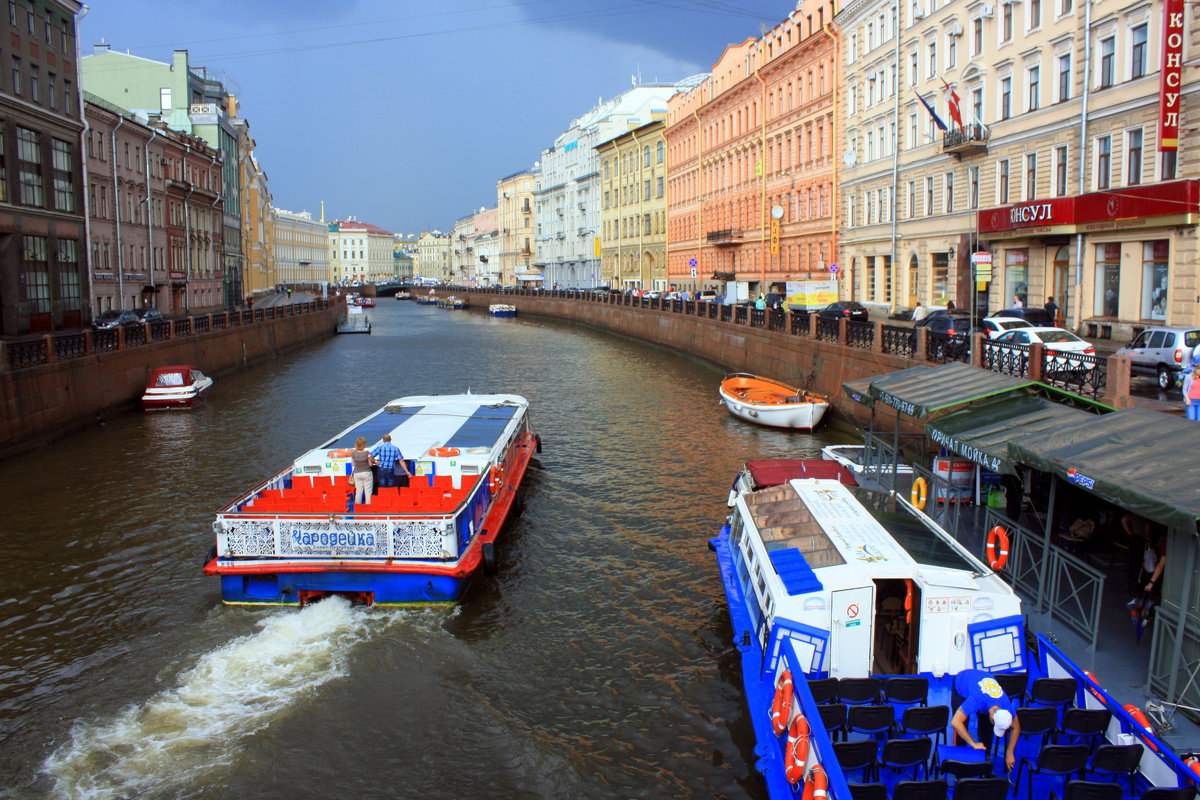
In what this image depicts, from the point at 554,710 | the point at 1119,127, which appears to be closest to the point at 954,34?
the point at 1119,127

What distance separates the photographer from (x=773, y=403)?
2684cm

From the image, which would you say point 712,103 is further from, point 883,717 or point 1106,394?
Result: point 883,717

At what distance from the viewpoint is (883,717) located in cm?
795

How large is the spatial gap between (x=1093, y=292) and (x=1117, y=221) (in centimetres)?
276

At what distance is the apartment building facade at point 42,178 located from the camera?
3231cm

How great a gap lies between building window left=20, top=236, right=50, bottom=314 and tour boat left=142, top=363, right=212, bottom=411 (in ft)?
21.4

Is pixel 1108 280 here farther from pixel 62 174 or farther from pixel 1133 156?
pixel 62 174

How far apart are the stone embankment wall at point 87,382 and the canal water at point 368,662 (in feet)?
5.35

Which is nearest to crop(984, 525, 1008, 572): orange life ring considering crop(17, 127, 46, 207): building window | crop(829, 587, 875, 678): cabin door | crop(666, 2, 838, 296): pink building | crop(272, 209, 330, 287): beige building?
crop(829, 587, 875, 678): cabin door

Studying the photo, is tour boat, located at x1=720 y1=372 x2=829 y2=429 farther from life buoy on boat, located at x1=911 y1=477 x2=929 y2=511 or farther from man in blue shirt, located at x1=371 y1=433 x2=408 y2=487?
man in blue shirt, located at x1=371 y1=433 x2=408 y2=487

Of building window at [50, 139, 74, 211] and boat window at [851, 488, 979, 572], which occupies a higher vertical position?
building window at [50, 139, 74, 211]

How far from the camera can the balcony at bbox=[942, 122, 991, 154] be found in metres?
34.3

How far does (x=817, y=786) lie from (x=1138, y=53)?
26.2m

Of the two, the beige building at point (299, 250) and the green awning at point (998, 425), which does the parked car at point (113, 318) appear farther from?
the beige building at point (299, 250)
